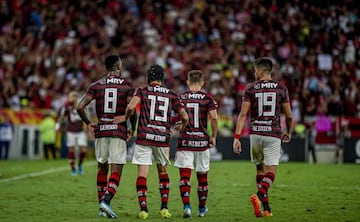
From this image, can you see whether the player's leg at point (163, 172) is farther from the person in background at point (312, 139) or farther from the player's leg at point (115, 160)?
the person in background at point (312, 139)

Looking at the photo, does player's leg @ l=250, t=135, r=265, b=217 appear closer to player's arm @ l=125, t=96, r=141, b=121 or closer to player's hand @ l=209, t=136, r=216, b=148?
player's hand @ l=209, t=136, r=216, b=148

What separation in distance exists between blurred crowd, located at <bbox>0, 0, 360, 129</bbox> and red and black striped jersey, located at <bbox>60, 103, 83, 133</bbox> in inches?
387

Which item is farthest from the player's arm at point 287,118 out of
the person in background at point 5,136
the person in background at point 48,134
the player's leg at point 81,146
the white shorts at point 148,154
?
the person in background at point 5,136

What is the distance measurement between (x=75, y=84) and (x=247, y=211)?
2117 cm

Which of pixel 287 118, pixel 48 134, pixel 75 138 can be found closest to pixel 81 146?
pixel 75 138

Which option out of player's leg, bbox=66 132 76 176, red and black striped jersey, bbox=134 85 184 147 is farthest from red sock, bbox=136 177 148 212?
player's leg, bbox=66 132 76 176

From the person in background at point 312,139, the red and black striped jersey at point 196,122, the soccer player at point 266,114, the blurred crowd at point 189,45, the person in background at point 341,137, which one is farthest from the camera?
the blurred crowd at point 189,45

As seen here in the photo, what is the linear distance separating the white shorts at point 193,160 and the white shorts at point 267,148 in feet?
2.60

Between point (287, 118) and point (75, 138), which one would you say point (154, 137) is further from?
point (75, 138)

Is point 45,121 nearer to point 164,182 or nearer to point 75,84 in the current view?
point 75,84

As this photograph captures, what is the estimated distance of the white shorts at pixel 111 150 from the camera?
1265cm

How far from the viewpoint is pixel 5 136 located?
3191 centimetres

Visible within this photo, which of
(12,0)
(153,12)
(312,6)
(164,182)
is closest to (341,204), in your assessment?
(164,182)

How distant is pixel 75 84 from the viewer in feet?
111
